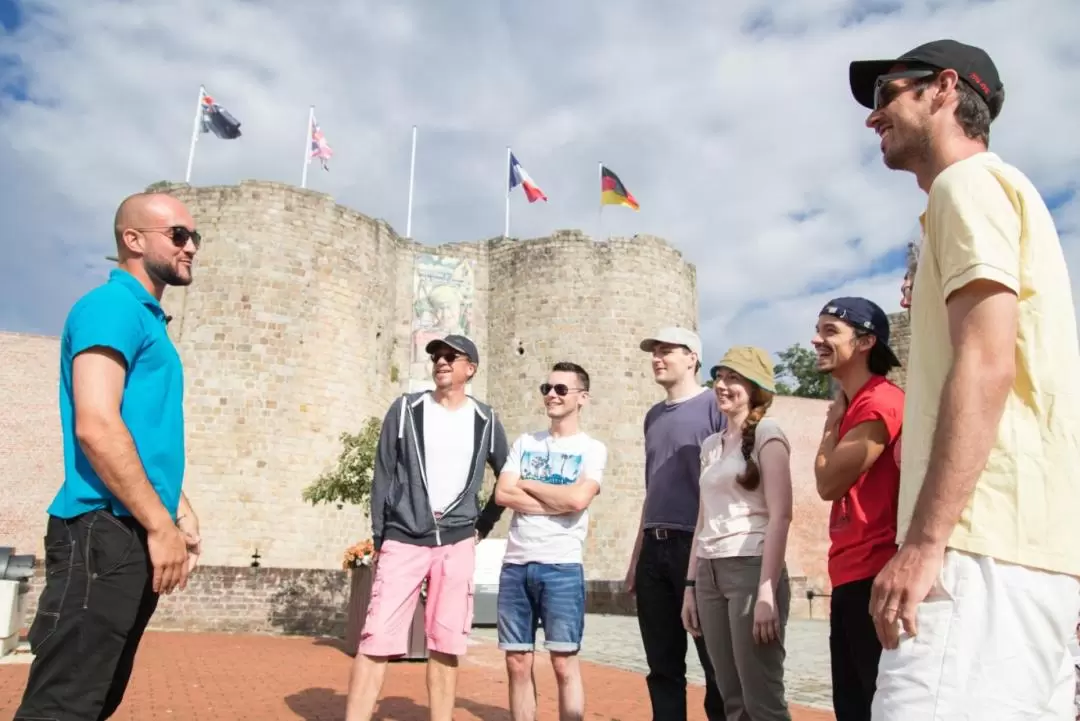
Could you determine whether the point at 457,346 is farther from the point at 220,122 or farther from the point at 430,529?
the point at 220,122

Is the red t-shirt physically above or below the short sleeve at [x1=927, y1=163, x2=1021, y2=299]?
below

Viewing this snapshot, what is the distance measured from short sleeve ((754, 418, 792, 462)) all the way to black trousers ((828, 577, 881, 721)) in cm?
88

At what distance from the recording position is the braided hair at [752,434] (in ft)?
12.4

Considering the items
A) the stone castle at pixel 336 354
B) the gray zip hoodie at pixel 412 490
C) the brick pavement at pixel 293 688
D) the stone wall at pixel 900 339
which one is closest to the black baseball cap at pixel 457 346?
the gray zip hoodie at pixel 412 490

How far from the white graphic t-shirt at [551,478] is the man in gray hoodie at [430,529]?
0.21 metres

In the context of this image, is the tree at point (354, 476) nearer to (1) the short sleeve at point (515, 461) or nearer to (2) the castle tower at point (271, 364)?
(2) the castle tower at point (271, 364)

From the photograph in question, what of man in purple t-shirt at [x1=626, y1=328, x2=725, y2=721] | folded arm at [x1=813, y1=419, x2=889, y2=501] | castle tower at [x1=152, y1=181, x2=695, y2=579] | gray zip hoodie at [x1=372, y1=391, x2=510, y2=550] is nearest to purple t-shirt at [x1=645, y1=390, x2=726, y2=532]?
man in purple t-shirt at [x1=626, y1=328, x2=725, y2=721]

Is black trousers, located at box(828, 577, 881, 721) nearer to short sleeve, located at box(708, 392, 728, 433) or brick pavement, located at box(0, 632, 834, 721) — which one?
short sleeve, located at box(708, 392, 728, 433)

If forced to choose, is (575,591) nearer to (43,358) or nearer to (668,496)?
(668,496)

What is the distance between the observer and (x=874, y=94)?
7.07 ft

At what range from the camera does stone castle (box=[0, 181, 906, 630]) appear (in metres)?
19.8

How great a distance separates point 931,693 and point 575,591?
2920 millimetres

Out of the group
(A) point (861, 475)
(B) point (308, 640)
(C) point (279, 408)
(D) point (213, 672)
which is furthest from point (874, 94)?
(C) point (279, 408)

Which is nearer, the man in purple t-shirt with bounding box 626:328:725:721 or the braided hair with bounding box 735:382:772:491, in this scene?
the braided hair with bounding box 735:382:772:491
